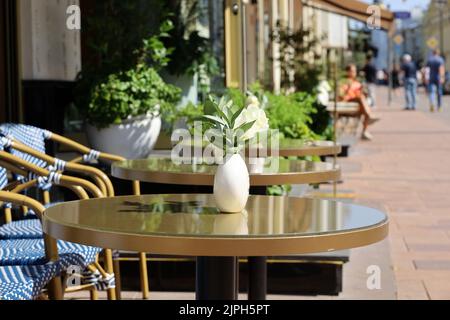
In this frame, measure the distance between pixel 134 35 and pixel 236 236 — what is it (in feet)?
18.2

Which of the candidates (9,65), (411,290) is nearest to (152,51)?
(9,65)

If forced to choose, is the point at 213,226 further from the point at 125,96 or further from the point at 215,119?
the point at 125,96

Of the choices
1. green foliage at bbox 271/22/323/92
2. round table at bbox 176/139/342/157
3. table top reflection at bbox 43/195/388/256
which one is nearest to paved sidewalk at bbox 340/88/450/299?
round table at bbox 176/139/342/157

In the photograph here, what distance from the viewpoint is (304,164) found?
4594 millimetres

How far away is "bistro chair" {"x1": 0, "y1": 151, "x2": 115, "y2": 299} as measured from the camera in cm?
→ 379

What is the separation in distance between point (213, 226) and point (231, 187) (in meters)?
0.29

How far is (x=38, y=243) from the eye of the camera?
412 cm

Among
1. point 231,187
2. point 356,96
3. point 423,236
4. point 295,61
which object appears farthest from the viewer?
point 356,96

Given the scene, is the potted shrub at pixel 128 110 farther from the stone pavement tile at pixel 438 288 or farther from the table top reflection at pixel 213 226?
the table top reflection at pixel 213 226

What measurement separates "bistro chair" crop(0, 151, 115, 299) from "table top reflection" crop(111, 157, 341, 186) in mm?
227

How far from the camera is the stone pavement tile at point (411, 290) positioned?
5.50 metres

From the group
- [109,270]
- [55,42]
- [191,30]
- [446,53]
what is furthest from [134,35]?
[446,53]

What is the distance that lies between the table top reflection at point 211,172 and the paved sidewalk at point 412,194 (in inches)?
59.5
